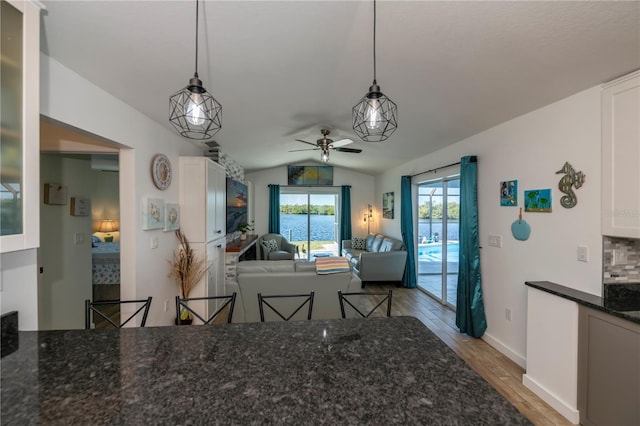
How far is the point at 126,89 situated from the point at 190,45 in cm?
84

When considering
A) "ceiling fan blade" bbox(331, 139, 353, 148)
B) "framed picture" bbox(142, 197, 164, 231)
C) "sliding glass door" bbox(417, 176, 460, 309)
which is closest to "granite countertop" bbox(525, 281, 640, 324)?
"sliding glass door" bbox(417, 176, 460, 309)

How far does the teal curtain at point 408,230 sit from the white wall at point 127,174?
3.74m

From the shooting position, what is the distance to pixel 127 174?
2436mm

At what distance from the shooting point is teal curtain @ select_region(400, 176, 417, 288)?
5105 millimetres

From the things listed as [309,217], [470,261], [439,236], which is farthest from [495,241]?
[309,217]

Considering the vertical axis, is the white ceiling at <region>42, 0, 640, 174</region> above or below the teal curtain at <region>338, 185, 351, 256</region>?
above

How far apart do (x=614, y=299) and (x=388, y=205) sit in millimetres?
4659

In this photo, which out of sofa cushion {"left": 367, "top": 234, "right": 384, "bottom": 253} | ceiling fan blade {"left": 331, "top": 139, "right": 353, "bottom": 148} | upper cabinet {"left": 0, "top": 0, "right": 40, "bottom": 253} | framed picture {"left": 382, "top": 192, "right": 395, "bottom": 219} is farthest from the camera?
framed picture {"left": 382, "top": 192, "right": 395, "bottom": 219}

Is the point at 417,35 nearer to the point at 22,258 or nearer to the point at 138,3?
the point at 138,3

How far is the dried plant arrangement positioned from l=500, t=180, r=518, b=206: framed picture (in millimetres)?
3552

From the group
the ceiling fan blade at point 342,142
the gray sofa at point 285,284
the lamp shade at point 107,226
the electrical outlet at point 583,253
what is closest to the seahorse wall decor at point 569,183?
the electrical outlet at point 583,253

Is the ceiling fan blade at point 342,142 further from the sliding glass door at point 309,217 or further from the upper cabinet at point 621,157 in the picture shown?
the sliding glass door at point 309,217

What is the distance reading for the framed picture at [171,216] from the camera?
2.99m

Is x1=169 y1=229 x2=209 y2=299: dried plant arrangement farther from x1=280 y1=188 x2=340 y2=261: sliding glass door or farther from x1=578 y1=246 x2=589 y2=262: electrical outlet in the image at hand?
x1=280 y1=188 x2=340 y2=261: sliding glass door
